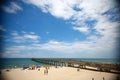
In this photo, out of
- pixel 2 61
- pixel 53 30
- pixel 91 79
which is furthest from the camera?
pixel 91 79

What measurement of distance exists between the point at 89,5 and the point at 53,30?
3.37 feet

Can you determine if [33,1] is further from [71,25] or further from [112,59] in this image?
[112,59]

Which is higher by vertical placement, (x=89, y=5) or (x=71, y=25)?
(x=89, y=5)

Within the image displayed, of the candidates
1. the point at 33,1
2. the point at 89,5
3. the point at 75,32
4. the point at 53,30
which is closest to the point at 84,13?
the point at 89,5

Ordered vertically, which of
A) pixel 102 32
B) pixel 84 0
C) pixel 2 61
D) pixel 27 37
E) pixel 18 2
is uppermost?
pixel 84 0

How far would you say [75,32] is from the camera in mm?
3920

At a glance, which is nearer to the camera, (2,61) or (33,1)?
(2,61)

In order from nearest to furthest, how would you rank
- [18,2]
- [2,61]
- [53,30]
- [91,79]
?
[2,61] → [18,2] → [53,30] → [91,79]

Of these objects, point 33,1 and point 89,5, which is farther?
point 89,5

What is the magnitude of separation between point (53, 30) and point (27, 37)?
0.61 m

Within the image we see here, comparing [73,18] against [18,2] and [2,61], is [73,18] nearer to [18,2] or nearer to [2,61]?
[18,2]

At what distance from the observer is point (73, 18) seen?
150 inches

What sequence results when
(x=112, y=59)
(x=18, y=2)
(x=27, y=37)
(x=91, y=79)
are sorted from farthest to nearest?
(x=112, y=59), (x=91, y=79), (x=27, y=37), (x=18, y=2)

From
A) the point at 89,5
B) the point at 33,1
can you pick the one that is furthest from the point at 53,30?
the point at 89,5
